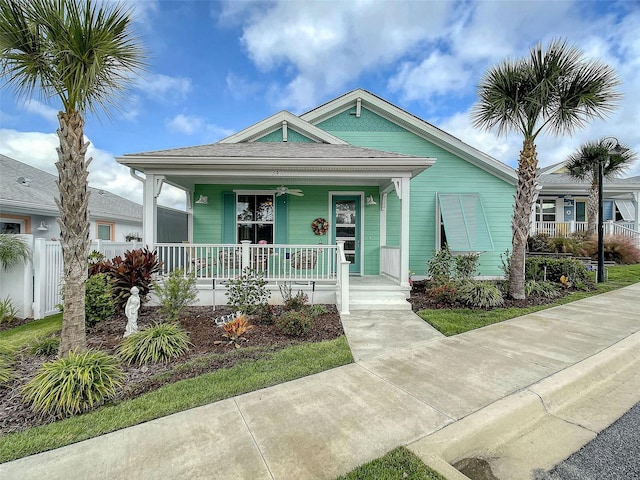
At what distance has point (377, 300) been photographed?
6852 mm

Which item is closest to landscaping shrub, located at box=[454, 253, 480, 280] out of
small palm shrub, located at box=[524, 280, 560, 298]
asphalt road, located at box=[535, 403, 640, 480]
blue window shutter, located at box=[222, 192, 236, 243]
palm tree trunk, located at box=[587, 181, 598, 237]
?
small palm shrub, located at box=[524, 280, 560, 298]

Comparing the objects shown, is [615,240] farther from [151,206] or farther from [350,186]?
[151,206]

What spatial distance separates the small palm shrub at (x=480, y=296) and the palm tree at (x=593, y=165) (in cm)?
1048

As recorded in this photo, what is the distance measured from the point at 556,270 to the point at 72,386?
37.5 ft

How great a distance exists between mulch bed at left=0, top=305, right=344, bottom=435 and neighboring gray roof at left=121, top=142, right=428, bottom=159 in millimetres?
3675

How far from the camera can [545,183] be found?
50.5 ft

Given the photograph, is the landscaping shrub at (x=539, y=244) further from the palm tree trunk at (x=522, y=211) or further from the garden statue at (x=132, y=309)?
the garden statue at (x=132, y=309)

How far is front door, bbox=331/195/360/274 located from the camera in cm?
920

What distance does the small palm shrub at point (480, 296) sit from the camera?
6656mm

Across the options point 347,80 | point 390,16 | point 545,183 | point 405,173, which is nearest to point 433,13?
point 390,16

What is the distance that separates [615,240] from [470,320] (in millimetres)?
11512

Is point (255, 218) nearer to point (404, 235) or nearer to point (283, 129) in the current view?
point (283, 129)

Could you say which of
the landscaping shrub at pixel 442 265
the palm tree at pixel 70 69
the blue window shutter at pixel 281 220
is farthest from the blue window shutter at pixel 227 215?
the landscaping shrub at pixel 442 265

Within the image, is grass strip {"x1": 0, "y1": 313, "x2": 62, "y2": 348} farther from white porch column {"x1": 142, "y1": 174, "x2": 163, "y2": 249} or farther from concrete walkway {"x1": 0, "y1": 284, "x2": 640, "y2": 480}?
concrete walkway {"x1": 0, "y1": 284, "x2": 640, "y2": 480}
